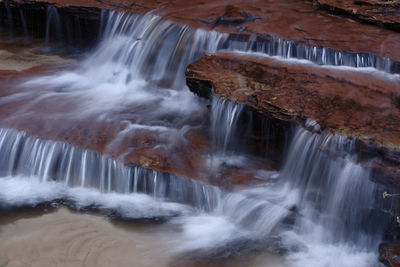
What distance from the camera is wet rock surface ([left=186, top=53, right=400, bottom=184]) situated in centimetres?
490

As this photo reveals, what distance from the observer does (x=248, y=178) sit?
215 inches

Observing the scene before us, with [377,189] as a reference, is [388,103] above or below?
above

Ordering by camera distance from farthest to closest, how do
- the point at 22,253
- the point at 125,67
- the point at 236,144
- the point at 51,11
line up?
the point at 51,11, the point at 125,67, the point at 236,144, the point at 22,253

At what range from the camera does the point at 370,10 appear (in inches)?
302

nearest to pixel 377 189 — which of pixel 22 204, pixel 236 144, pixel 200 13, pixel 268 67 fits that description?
pixel 236 144

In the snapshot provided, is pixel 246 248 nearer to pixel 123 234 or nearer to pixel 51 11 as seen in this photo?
pixel 123 234

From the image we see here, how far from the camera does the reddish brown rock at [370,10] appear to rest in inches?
291

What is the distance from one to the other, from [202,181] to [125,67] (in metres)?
3.34

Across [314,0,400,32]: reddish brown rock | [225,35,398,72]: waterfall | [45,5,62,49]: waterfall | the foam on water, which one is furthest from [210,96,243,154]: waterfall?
[45,5,62,49]: waterfall

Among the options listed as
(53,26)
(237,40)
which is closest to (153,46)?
(237,40)

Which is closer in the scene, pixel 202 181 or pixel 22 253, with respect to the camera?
pixel 22 253

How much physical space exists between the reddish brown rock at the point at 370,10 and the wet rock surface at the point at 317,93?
1.49 metres

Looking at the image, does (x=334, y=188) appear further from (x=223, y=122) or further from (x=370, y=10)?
(x=370, y=10)

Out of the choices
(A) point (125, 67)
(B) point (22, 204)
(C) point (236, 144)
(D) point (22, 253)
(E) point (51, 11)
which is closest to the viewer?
(D) point (22, 253)
